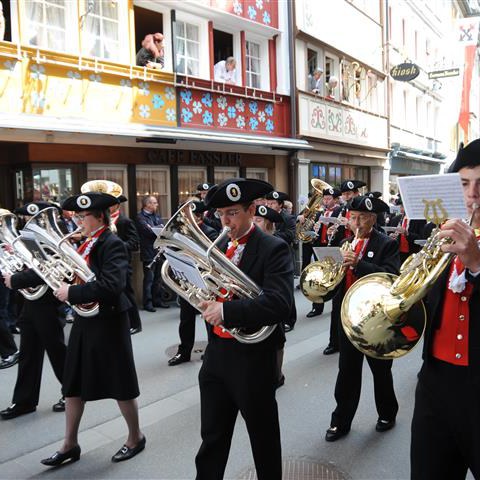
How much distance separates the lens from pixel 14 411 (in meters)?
4.93

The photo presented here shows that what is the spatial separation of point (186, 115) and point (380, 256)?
325 inches

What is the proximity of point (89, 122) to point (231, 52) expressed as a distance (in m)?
6.19

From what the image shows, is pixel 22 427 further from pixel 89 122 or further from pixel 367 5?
pixel 367 5

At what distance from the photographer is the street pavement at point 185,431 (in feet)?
12.9

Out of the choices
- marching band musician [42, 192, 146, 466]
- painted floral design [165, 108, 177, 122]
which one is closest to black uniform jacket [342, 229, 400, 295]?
marching band musician [42, 192, 146, 466]

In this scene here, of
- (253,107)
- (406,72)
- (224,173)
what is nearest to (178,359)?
(224,173)

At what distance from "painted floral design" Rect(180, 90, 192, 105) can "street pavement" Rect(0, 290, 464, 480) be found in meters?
7.03

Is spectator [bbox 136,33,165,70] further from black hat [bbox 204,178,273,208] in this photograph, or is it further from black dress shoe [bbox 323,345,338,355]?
black hat [bbox 204,178,273,208]

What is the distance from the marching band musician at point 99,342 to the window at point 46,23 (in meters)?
6.50

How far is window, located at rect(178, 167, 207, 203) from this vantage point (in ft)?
39.8

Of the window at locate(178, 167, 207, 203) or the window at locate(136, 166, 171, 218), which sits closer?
the window at locate(136, 166, 171, 218)

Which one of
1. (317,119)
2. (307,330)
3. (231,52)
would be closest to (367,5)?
(317,119)

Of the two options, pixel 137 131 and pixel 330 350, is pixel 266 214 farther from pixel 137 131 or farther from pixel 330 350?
pixel 137 131

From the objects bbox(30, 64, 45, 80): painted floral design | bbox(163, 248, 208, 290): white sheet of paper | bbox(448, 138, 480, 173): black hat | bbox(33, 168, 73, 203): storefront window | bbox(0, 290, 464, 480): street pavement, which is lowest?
bbox(0, 290, 464, 480): street pavement
